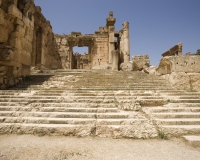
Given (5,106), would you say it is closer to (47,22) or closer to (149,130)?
(149,130)

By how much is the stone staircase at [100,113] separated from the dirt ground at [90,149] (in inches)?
8.6

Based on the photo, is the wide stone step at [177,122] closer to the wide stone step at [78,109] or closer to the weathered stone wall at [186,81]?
the wide stone step at [78,109]

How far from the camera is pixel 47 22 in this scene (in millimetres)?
15555

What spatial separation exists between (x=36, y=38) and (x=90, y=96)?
1214 centimetres

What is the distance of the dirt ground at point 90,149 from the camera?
7.63 feet

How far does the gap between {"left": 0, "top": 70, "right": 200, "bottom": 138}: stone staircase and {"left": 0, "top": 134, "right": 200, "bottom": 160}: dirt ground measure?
0.71 ft

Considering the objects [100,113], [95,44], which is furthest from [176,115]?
[95,44]

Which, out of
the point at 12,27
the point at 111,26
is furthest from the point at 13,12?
the point at 111,26

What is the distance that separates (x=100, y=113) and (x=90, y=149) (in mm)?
1249

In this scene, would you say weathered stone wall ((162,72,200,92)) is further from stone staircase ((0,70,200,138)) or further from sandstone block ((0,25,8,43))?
sandstone block ((0,25,8,43))

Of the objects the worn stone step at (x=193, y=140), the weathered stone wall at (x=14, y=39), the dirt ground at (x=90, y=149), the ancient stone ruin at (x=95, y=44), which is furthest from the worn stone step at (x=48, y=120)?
the ancient stone ruin at (x=95, y=44)

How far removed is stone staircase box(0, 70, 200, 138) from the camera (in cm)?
315

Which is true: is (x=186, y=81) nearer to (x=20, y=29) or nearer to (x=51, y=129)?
(x=51, y=129)

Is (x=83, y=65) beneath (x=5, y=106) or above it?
above
